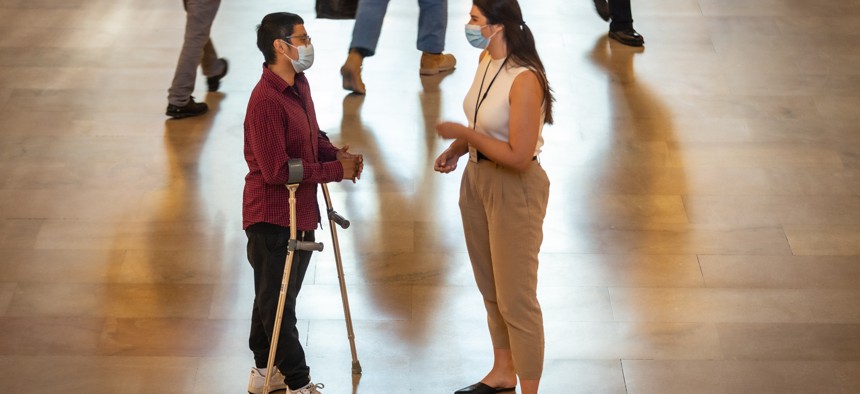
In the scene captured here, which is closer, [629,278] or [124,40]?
[629,278]

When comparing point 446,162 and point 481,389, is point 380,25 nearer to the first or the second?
point 446,162

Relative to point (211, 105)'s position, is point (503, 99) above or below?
above

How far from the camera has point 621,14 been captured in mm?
6734

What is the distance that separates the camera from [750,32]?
6.84 meters

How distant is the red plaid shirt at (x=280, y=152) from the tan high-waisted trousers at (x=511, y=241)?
48 centimetres

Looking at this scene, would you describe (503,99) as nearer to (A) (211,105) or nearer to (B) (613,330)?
(B) (613,330)

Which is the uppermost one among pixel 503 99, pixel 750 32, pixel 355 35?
pixel 503 99

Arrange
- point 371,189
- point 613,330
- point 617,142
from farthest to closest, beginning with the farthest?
1. point 617,142
2. point 371,189
3. point 613,330

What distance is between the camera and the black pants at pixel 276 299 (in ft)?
12.0

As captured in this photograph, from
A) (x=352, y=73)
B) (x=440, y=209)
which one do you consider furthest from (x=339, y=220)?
(x=352, y=73)

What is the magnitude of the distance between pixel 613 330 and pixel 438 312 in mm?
713

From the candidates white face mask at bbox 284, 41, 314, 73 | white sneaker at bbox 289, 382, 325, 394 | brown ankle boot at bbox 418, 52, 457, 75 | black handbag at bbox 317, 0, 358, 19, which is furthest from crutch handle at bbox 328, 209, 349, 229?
black handbag at bbox 317, 0, 358, 19

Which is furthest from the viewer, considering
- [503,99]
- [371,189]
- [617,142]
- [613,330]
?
[617,142]

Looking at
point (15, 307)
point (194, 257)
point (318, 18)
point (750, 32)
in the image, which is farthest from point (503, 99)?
point (750, 32)
